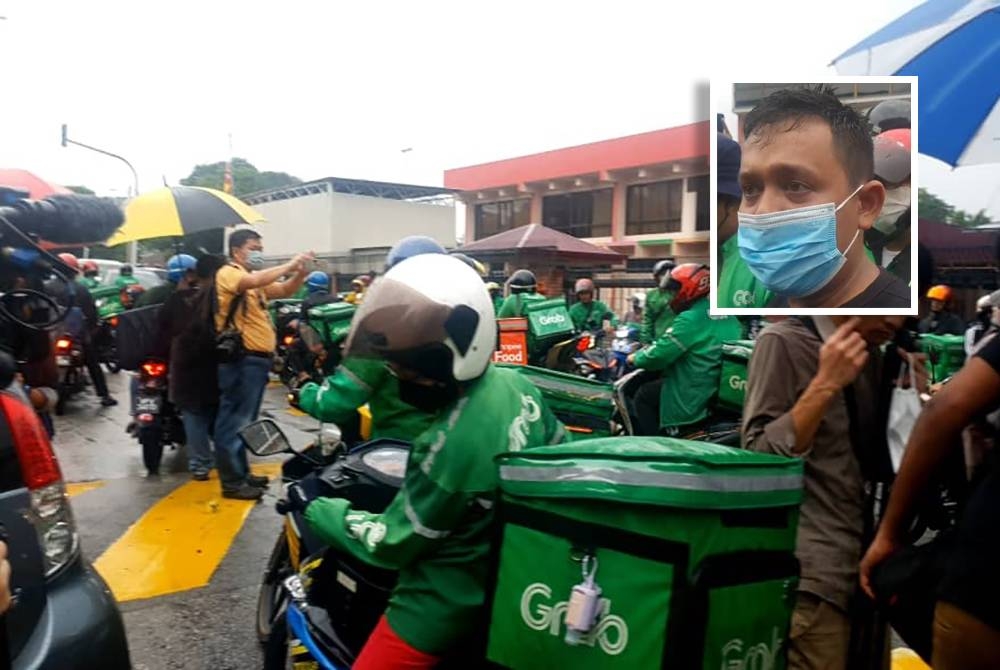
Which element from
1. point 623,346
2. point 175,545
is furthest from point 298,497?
point 623,346

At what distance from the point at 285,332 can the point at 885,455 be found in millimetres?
9458

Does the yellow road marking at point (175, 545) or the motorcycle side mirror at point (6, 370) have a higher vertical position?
the motorcycle side mirror at point (6, 370)

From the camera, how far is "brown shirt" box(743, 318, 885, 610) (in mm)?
1787

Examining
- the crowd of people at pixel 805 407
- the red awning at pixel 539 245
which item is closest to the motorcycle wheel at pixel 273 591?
the crowd of people at pixel 805 407

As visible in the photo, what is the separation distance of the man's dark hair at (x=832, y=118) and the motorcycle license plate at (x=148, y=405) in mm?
5675

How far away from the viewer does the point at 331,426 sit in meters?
2.94

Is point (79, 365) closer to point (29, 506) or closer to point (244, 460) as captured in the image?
point (244, 460)

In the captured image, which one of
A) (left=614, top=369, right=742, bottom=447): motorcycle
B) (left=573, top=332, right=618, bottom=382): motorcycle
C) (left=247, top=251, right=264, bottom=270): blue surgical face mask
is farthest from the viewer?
(left=573, top=332, right=618, bottom=382): motorcycle

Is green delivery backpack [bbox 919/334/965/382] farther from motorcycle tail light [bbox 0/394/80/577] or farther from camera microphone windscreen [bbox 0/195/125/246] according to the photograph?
motorcycle tail light [bbox 0/394/80/577]

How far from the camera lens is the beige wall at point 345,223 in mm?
27516

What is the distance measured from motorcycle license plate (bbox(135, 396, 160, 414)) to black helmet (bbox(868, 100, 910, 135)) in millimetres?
5800

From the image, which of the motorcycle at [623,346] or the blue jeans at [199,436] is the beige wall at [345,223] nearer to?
the motorcycle at [623,346]

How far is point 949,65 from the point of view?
1669 millimetres

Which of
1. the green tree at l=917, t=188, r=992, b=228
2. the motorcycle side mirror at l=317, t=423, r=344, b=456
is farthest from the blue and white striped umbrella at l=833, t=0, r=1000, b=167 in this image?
the motorcycle side mirror at l=317, t=423, r=344, b=456
